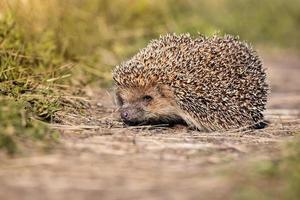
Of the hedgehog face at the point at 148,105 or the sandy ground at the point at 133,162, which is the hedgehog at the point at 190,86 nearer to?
the hedgehog face at the point at 148,105

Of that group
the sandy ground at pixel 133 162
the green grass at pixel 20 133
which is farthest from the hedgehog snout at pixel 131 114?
the green grass at pixel 20 133

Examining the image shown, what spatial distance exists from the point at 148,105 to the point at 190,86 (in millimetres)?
527

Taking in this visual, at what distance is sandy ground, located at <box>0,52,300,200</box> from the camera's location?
482cm

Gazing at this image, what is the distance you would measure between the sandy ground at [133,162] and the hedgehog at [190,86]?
0.21 m

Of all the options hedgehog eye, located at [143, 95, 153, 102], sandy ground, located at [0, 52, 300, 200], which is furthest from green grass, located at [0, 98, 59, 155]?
hedgehog eye, located at [143, 95, 153, 102]

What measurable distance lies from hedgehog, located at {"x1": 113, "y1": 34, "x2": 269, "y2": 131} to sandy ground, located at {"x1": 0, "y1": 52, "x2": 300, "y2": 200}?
0.69 feet

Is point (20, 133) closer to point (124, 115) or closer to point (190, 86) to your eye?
point (124, 115)

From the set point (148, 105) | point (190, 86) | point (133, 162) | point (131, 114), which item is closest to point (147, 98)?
point (148, 105)

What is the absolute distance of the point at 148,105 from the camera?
311 inches

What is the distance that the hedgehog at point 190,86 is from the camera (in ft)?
25.3

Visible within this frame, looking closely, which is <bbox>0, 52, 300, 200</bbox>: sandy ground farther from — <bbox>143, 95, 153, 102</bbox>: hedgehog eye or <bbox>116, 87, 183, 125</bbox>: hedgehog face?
<bbox>143, 95, 153, 102</bbox>: hedgehog eye

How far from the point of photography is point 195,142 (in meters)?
6.69

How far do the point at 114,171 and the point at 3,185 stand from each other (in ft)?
2.78

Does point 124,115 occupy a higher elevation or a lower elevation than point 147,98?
lower
